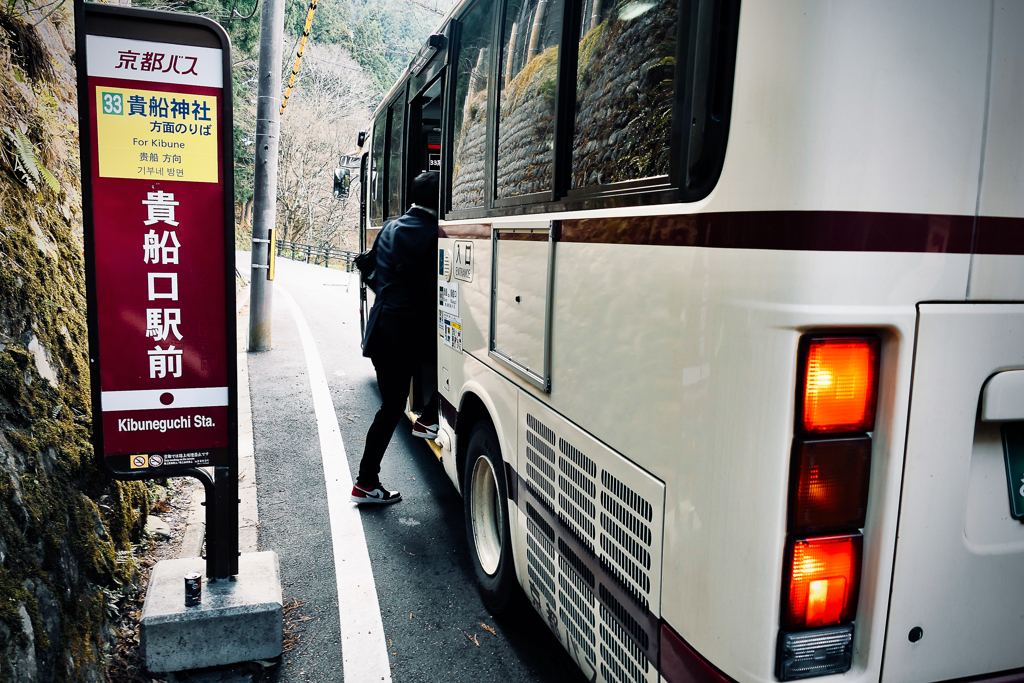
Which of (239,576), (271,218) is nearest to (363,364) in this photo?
(271,218)

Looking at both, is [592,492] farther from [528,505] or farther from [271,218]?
[271,218]

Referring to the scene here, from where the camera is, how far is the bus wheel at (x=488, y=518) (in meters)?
3.33

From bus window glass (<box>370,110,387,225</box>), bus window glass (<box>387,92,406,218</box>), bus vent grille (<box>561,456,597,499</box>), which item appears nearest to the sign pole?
bus vent grille (<box>561,456,597,499</box>)

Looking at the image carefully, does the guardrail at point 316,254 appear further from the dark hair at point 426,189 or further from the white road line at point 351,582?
the dark hair at point 426,189

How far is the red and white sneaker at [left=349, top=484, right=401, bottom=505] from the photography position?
4.84 meters

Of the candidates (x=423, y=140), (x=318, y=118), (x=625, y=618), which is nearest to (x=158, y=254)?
(x=625, y=618)

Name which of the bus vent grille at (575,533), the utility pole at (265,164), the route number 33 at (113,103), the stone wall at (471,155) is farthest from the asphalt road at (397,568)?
the utility pole at (265,164)

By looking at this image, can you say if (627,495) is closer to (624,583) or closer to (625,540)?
(625,540)

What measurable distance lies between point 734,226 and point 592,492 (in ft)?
3.54

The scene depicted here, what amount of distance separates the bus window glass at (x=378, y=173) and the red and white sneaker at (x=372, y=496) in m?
3.43

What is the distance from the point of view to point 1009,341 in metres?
1.61

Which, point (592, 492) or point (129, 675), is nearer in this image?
point (592, 492)

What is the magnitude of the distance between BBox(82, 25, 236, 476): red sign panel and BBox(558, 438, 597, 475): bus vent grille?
1523 millimetres

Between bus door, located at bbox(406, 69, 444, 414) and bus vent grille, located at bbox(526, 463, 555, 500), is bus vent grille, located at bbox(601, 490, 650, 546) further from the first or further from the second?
bus door, located at bbox(406, 69, 444, 414)
